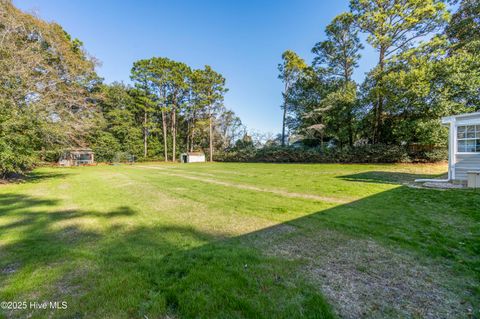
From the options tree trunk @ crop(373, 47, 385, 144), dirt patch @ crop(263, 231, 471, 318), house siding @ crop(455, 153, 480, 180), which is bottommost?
dirt patch @ crop(263, 231, 471, 318)

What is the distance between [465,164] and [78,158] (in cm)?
3298

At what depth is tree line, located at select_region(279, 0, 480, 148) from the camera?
12.8 m

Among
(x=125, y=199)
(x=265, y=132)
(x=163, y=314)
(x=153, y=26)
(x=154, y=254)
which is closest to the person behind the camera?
(x=163, y=314)

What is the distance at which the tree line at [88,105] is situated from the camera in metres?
9.18

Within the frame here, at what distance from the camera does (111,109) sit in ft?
100

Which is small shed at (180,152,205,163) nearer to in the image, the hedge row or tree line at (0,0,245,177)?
tree line at (0,0,245,177)

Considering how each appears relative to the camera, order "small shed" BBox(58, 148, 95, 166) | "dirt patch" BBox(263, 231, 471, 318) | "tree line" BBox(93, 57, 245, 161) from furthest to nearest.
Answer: "tree line" BBox(93, 57, 245, 161) → "small shed" BBox(58, 148, 95, 166) → "dirt patch" BBox(263, 231, 471, 318)

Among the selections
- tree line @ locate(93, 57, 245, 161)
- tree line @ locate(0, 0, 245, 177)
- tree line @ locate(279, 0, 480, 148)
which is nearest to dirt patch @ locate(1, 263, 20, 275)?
tree line @ locate(0, 0, 245, 177)

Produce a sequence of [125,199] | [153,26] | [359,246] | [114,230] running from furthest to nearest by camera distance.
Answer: [153,26]
[125,199]
[114,230]
[359,246]

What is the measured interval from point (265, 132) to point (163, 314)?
34.3 metres

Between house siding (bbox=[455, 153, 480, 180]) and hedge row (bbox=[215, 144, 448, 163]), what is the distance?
7.78 m

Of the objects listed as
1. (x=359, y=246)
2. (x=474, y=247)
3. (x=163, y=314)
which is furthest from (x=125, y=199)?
(x=474, y=247)

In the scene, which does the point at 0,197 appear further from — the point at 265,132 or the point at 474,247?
the point at 265,132

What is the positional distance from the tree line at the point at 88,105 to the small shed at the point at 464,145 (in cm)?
1644
